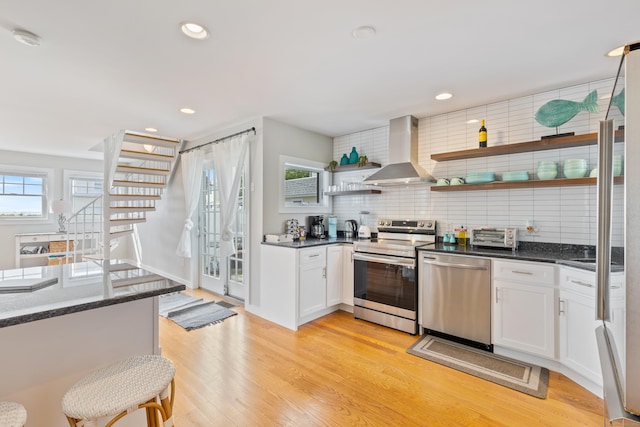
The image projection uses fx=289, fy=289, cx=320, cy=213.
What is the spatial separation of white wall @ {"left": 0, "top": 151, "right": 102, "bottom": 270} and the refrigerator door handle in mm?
8276

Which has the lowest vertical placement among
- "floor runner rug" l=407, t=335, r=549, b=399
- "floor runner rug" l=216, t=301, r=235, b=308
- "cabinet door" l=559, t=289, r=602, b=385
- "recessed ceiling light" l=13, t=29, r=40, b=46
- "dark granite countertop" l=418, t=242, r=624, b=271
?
"floor runner rug" l=407, t=335, r=549, b=399

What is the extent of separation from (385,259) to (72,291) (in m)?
2.63

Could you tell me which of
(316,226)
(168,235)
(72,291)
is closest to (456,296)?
(316,226)

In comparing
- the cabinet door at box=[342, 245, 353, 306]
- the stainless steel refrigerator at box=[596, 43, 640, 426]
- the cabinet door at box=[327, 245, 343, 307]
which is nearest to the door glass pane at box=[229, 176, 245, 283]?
the cabinet door at box=[327, 245, 343, 307]

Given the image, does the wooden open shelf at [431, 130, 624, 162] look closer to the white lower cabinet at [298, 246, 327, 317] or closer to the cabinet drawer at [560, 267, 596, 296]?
the cabinet drawer at [560, 267, 596, 296]

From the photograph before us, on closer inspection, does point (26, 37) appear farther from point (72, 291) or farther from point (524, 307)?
point (524, 307)

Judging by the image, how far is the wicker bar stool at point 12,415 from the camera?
88 cm

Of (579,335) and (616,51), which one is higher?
(616,51)

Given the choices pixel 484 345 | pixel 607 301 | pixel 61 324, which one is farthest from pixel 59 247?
pixel 607 301

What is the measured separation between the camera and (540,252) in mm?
2697

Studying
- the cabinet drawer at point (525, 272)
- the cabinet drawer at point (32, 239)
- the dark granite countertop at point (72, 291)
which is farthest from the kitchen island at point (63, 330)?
the cabinet drawer at point (32, 239)

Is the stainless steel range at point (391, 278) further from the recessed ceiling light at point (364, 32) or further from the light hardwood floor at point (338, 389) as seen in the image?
the recessed ceiling light at point (364, 32)

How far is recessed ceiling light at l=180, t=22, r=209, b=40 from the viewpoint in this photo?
180 centimetres

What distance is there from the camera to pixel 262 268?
353 centimetres
